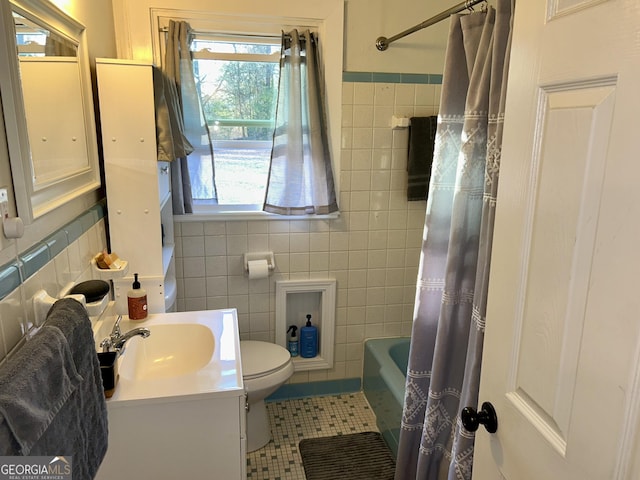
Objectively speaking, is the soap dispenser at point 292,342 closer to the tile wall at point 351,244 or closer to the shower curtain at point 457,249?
the tile wall at point 351,244

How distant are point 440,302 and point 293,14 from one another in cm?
160

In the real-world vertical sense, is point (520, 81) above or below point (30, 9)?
below


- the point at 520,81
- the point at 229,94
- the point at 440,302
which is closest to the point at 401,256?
the point at 440,302

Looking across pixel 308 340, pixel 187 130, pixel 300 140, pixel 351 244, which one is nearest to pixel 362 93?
pixel 300 140

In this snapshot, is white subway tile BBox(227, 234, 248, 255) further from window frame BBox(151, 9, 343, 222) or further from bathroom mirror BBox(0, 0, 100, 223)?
bathroom mirror BBox(0, 0, 100, 223)

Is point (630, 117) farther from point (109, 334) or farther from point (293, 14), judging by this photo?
point (293, 14)

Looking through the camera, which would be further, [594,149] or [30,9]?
[30,9]

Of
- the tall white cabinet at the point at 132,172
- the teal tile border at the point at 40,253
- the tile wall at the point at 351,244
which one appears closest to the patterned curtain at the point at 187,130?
the tile wall at the point at 351,244

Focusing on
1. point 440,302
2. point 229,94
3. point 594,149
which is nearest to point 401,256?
point 440,302

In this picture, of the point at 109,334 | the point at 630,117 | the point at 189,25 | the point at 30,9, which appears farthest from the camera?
the point at 189,25

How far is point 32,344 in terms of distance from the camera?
2.79 feet

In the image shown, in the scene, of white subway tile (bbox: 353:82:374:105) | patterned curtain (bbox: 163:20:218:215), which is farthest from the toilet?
white subway tile (bbox: 353:82:374:105)

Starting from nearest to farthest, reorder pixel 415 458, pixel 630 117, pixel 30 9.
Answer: pixel 630 117 < pixel 30 9 < pixel 415 458

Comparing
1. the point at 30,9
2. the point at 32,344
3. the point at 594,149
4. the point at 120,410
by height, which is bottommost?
the point at 120,410
